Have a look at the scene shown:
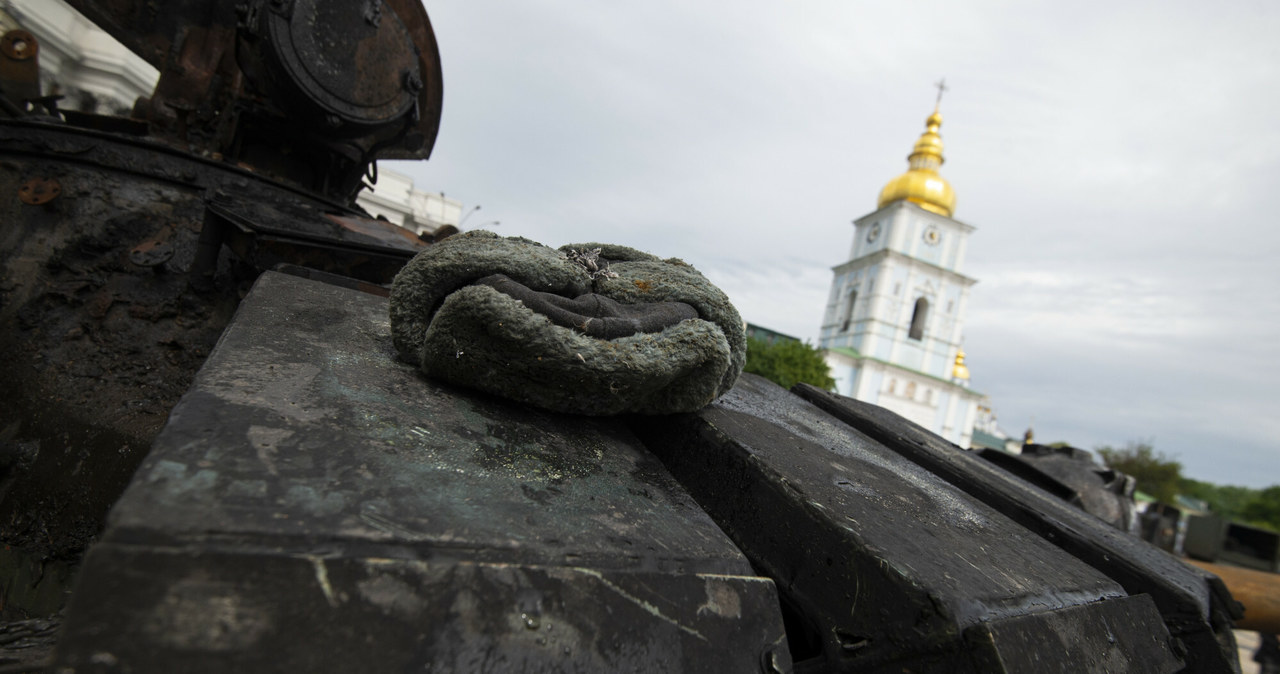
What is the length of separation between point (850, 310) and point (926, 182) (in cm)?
952

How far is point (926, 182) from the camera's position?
41.1 m

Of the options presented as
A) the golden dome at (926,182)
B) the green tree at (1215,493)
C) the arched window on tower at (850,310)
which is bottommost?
the green tree at (1215,493)

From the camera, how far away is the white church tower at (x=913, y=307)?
3806 cm

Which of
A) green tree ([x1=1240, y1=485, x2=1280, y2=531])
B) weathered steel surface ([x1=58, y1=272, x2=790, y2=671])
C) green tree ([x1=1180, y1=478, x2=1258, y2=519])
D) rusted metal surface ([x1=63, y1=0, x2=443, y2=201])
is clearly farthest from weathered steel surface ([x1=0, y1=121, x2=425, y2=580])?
green tree ([x1=1180, y1=478, x2=1258, y2=519])

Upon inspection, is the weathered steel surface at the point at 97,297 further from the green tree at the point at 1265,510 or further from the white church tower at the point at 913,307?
the green tree at the point at 1265,510

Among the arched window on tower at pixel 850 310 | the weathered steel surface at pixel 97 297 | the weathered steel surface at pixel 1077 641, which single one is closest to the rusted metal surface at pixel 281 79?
the weathered steel surface at pixel 97 297

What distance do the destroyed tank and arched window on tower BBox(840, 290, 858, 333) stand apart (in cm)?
4081

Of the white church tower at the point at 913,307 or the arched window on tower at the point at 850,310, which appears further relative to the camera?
the arched window on tower at the point at 850,310

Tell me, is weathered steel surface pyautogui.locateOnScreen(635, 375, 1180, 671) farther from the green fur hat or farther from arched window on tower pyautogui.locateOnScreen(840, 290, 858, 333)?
arched window on tower pyautogui.locateOnScreen(840, 290, 858, 333)

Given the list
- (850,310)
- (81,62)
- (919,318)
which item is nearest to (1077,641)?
(81,62)

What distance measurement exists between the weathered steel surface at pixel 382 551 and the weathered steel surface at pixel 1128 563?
125 cm

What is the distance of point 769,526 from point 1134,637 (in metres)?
0.80

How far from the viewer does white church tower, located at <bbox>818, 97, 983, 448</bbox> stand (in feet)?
125

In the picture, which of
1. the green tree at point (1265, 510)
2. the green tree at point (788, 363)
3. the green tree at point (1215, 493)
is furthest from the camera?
the green tree at point (1215, 493)
